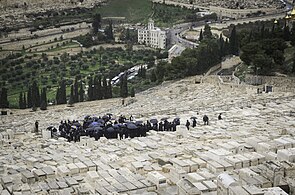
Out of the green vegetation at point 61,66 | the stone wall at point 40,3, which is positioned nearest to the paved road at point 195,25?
the green vegetation at point 61,66

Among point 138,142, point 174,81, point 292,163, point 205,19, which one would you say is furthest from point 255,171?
point 205,19

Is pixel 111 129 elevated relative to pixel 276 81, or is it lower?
elevated

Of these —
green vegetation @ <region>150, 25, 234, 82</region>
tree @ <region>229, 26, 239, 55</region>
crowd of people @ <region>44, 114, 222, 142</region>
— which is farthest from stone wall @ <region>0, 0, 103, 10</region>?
crowd of people @ <region>44, 114, 222, 142</region>

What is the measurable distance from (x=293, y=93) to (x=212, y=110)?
4.62 meters

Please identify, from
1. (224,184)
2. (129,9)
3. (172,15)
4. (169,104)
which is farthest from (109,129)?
(129,9)

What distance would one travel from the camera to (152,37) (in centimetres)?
5950

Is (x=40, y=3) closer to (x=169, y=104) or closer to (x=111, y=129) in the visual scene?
(x=169, y=104)

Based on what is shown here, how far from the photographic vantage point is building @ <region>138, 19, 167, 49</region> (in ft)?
190

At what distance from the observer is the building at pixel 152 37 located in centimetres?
5794

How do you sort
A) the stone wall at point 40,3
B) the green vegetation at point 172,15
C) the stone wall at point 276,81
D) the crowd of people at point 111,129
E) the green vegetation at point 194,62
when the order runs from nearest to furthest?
the crowd of people at point 111,129
the stone wall at point 276,81
the green vegetation at point 194,62
the green vegetation at point 172,15
the stone wall at point 40,3

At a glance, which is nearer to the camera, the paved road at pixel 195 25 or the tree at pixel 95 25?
the paved road at pixel 195 25

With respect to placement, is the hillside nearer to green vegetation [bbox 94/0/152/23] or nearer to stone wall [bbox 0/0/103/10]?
green vegetation [bbox 94/0/152/23]

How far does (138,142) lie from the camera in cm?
1512

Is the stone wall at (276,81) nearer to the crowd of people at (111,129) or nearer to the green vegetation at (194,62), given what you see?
the green vegetation at (194,62)
